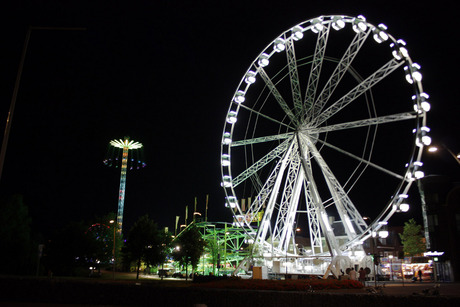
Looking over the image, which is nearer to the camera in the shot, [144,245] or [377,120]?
[377,120]

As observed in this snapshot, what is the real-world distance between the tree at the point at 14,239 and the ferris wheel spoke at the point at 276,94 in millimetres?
33120

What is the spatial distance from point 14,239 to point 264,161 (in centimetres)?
3092

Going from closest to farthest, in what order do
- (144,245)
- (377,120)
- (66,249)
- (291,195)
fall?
1. (377,120)
2. (291,195)
3. (66,249)
4. (144,245)

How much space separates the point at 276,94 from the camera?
110 ft

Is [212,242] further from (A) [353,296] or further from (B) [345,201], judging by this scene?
(A) [353,296]

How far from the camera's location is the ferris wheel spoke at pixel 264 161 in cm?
3322

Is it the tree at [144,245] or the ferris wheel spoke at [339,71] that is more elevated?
the ferris wheel spoke at [339,71]

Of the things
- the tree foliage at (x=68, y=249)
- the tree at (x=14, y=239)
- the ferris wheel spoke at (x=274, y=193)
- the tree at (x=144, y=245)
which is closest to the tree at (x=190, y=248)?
the tree at (x=144, y=245)

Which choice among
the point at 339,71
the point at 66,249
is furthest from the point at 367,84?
the point at 66,249

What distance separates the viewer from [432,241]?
48.6 m

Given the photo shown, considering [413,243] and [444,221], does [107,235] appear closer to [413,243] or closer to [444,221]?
[413,243]

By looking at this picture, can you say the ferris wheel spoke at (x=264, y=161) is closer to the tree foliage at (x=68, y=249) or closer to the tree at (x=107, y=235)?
the tree foliage at (x=68, y=249)

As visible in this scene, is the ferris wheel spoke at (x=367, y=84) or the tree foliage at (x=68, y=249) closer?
the ferris wheel spoke at (x=367, y=84)

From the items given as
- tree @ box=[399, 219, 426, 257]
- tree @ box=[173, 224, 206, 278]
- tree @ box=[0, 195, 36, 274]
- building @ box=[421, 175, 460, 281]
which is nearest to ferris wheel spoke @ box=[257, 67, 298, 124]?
tree @ box=[173, 224, 206, 278]
